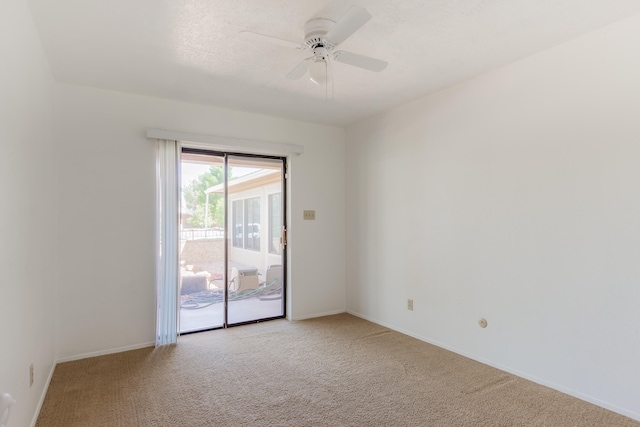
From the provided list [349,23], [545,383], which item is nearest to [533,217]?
[545,383]

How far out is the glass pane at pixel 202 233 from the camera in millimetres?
4074

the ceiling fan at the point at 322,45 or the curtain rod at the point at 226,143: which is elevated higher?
the ceiling fan at the point at 322,45

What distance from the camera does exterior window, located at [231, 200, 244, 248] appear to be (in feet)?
14.2

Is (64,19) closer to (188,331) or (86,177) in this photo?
(86,177)

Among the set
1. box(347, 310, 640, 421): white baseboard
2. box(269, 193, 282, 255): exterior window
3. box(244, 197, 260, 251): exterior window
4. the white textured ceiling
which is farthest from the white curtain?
box(347, 310, 640, 421): white baseboard

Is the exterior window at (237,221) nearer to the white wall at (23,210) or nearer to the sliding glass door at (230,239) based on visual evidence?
the sliding glass door at (230,239)

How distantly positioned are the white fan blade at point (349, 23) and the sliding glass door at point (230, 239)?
2.43 metres

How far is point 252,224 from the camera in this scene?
14.8ft

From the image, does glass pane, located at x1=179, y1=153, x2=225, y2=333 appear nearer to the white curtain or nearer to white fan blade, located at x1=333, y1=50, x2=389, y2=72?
the white curtain

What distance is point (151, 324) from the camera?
3.60 metres

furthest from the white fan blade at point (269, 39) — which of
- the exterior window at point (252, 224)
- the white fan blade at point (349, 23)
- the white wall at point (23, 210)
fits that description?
the exterior window at point (252, 224)

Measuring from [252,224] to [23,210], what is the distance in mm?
2615

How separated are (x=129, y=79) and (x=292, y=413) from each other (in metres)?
3.14

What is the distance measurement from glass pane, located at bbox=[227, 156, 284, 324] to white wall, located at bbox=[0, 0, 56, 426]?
189cm
